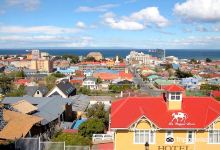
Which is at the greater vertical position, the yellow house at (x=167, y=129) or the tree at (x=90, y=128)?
the yellow house at (x=167, y=129)

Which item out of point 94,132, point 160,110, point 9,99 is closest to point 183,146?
point 160,110

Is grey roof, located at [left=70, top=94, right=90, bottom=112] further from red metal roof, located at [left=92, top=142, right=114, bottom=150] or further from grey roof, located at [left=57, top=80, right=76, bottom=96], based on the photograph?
red metal roof, located at [left=92, top=142, right=114, bottom=150]

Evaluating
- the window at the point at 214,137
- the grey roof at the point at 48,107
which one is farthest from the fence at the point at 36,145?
the grey roof at the point at 48,107

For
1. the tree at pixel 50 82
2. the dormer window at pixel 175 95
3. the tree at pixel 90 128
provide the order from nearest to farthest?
the dormer window at pixel 175 95
the tree at pixel 90 128
the tree at pixel 50 82

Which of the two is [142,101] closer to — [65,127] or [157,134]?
[157,134]

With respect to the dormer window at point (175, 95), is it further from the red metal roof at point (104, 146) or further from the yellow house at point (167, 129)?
the red metal roof at point (104, 146)

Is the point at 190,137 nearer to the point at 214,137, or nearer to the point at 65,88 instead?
the point at 214,137

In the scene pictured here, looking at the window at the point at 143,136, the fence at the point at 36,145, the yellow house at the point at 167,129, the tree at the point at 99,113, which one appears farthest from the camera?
Answer: the tree at the point at 99,113

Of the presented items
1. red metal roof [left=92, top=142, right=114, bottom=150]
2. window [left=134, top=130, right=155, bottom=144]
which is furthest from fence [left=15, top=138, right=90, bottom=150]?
red metal roof [left=92, top=142, right=114, bottom=150]
